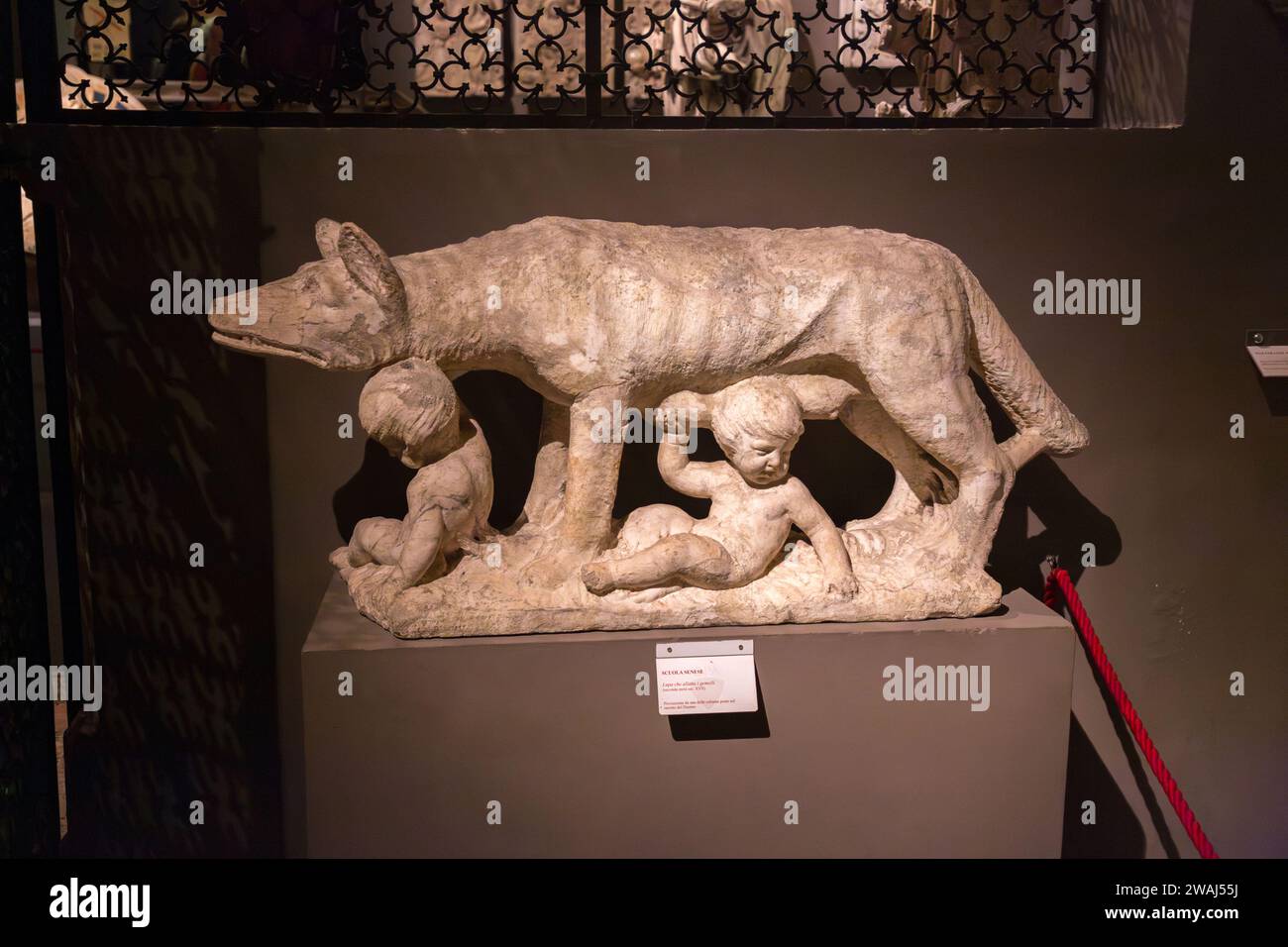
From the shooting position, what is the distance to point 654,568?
8.53ft

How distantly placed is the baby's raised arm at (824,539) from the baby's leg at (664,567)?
8.2 inches

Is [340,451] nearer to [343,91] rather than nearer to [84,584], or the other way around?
[84,584]

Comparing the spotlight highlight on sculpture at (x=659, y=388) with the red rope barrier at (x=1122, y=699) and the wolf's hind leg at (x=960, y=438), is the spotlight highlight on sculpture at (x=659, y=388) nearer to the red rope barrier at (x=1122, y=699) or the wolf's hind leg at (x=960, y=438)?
the wolf's hind leg at (x=960, y=438)

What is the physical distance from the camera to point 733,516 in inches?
106

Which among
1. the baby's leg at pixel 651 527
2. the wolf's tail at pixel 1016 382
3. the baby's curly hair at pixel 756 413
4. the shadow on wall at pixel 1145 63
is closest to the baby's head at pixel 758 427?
the baby's curly hair at pixel 756 413

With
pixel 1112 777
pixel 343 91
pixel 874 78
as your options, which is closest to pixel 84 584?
pixel 343 91

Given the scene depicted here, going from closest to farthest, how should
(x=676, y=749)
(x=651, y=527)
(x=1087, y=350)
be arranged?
(x=676, y=749), (x=651, y=527), (x=1087, y=350)

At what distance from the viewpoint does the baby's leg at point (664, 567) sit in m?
2.59

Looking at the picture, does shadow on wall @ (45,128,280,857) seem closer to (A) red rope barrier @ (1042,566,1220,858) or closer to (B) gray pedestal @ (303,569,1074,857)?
(B) gray pedestal @ (303,569,1074,857)

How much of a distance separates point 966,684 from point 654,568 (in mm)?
807

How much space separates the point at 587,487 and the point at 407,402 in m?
0.46

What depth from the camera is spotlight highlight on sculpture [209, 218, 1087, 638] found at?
2586mm

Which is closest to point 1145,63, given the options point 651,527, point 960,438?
point 960,438

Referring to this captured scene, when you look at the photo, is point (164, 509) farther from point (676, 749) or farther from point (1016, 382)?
Result: point (1016, 382)
